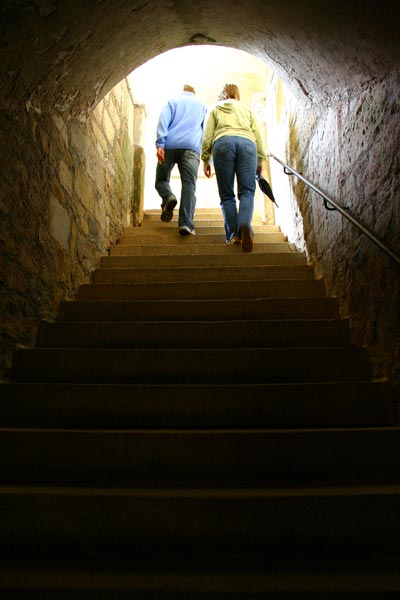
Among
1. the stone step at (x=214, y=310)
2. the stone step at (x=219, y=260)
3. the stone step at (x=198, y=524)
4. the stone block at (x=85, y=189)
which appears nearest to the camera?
the stone step at (x=198, y=524)

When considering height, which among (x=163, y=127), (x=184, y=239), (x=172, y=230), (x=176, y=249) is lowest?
(x=176, y=249)

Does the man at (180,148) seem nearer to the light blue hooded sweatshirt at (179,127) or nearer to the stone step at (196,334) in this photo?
the light blue hooded sweatshirt at (179,127)

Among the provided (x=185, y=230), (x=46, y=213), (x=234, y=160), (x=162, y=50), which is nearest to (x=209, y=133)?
(x=234, y=160)

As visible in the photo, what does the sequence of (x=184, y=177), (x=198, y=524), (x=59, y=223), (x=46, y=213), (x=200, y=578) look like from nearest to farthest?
(x=200, y=578)
(x=198, y=524)
(x=46, y=213)
(x=59, y=223)
(x=184, y=177)

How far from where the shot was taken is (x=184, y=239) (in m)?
3.38

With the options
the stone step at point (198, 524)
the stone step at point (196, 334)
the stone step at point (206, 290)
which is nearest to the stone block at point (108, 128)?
the stone step at point (206, 290)

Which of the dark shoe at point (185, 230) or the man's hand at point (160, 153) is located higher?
the man's hand at point (160, 153)

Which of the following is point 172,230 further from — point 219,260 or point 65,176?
point 65,176

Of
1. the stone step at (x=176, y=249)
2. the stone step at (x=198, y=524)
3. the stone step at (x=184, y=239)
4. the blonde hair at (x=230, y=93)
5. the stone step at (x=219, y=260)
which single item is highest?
the blonde hair at (x=230, y=93)

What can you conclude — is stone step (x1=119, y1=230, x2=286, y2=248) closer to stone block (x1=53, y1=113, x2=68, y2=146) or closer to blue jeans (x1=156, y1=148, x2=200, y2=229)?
blue jeans (x1=156, y1=148, x2=200, y2=229)

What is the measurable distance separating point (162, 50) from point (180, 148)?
1.13 meters

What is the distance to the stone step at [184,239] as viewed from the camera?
3311 mm

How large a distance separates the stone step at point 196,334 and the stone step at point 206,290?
1.39 ft

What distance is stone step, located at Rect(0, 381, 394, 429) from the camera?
146 cm
